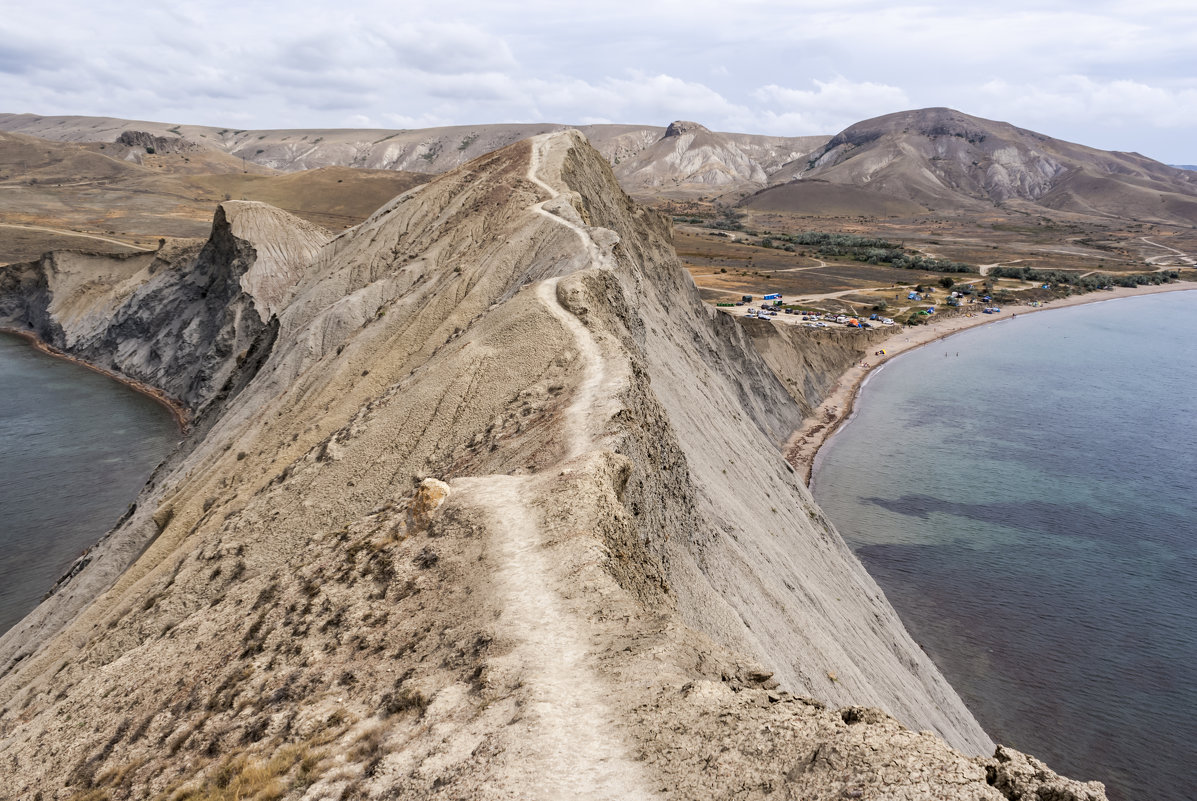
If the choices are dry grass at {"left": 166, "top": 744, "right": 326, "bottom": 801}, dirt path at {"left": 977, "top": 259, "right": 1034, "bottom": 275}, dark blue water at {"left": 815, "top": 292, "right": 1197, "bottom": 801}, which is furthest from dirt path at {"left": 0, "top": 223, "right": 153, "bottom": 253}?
dirt path at {"left": 977, "top": 259, "right": 1034, "bottom": 275}

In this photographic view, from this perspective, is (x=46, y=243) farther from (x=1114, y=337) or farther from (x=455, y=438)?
(x=1114, y=337)

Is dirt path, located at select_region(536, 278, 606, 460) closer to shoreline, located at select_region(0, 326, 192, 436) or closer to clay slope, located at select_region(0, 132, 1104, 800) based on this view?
clay slope, located at select_region(0, 132, 1104, 800)

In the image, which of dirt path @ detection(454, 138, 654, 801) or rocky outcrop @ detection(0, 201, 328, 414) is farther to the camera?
rocky outcrop @ detection(0, 201, 328, 414)

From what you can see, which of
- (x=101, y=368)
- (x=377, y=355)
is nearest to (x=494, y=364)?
(x=377, y=355)

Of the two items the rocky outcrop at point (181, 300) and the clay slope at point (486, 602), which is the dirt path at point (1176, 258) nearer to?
the clay slope at point (486, 602)

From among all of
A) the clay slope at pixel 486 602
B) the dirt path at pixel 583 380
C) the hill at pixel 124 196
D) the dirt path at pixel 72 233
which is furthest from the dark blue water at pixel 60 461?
the hill at pixel 124 196

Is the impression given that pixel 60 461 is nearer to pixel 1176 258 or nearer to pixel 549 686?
pixel 549 686
